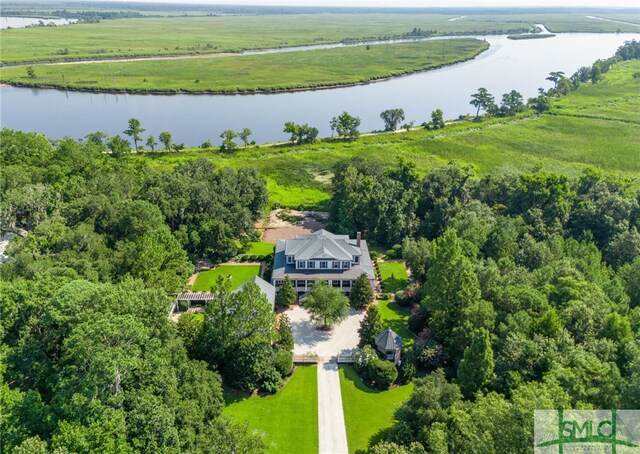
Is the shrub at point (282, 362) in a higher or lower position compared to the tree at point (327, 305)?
lower

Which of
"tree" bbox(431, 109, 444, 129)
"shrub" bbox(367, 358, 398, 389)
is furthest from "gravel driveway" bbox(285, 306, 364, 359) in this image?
"tree" bbox(431, 109, 444, 129)

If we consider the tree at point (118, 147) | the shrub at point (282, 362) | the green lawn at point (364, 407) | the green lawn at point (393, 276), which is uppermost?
the tree at point (118, 147)

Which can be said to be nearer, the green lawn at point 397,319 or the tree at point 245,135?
the green lawn at point 397,319

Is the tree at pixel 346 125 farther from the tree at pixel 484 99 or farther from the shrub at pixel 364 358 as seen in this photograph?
the shrub at pixel 364 358

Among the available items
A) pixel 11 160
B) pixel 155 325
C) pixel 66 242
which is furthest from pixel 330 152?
pixel 155 325

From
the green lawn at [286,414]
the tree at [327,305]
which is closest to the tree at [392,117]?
the tree at [327,305]

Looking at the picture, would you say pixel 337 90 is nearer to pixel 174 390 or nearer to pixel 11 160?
pixel 11 160
